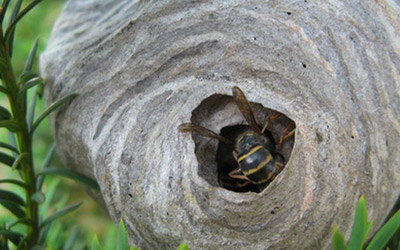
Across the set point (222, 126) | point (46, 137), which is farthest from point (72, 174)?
point (46, 137)

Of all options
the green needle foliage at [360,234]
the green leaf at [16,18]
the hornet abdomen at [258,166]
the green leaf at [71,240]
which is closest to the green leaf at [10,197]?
the green leaf at [71,240]

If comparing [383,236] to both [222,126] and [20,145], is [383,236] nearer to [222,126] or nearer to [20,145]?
[222,126]

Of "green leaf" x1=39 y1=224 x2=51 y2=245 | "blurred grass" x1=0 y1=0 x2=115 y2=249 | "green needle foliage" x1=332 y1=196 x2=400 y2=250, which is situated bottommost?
"blurred grass" x1=0 y1=0 x2=115 y2=249

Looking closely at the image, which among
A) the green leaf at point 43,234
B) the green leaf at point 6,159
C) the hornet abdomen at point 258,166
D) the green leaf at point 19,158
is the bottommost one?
the green leaf at point 43,234

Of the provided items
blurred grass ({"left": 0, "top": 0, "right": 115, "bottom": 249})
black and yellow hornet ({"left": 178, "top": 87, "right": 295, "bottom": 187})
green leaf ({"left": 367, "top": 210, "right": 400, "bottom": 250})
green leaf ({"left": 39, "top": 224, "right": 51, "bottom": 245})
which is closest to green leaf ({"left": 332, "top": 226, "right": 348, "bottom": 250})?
green leaf ({"left": 367, "top": 210, "right": 400, "bottom": 250})

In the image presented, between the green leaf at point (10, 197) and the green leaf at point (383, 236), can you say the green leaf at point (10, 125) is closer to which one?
the green leaf at point (10, 197)

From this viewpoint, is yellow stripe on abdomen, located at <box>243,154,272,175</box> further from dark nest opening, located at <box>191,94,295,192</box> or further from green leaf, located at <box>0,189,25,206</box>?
green leaf, located at <box>0,189,25,206</box>
